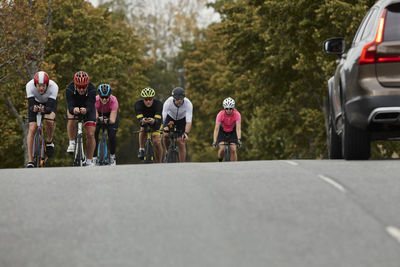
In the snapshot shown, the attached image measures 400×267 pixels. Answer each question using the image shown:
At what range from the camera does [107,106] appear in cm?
1703

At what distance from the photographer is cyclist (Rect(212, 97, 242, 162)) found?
64.1 feet

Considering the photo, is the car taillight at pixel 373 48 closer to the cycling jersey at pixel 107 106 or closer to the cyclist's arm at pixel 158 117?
the cycling jersey at pixel 107 106

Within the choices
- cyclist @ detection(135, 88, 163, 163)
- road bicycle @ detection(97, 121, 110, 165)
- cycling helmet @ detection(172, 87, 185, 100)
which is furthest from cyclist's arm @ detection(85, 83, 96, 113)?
cycling helmet @ detection(172, 87, 185, 100)

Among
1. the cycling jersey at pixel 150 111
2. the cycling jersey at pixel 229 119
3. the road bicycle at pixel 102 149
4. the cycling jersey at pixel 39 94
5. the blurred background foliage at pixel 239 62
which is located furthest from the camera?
the blurred background foliage at pixel 239 62

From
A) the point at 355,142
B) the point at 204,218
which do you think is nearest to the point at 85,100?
the point at 355,142

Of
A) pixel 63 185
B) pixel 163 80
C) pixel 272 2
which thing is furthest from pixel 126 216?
pixel 163 80

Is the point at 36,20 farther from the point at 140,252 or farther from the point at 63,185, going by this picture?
the point at 140,252

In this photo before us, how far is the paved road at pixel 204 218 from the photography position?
6160mm

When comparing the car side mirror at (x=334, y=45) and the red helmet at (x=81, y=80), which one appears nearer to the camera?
the car side mirror at (x=334, y=45)

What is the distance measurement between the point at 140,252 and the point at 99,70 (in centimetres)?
3559

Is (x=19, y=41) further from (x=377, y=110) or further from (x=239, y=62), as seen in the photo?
(x=377, y=110)

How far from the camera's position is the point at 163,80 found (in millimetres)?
70938

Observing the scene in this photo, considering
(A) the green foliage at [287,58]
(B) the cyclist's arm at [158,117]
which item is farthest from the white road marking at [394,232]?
(A) the green foliage at [287,58]

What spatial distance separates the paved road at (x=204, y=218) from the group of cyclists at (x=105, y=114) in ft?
16.3
